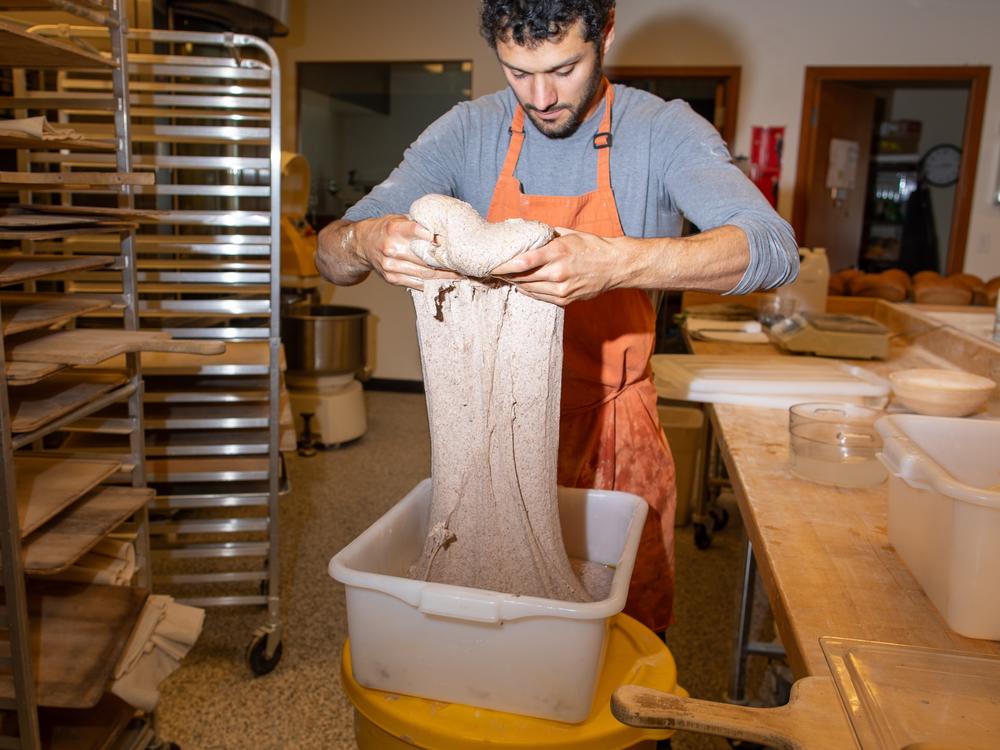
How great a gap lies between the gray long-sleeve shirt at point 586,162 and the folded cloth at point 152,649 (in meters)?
1.02

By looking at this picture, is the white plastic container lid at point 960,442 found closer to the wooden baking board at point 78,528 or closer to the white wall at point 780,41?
the wooden baking board at point 78,528

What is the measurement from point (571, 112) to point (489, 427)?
0.62 meters

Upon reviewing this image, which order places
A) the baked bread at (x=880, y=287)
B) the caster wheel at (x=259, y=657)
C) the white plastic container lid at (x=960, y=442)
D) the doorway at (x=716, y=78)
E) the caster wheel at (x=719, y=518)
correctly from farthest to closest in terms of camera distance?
1. the doorway at (x=716, y=78)
2. the baked bread at (x=880, y=287)
3. the caster wheel at (x=719, y=518)
4. the caster wheel at (x=259, y=657)
5. the white plastic container lid at (x=960, y=442)

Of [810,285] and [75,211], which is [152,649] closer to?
[75,211]

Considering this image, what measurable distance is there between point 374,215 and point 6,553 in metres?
0.84

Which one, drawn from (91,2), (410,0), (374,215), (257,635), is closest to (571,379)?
(374,215)

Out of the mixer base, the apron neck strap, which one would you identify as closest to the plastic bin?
the mixer base

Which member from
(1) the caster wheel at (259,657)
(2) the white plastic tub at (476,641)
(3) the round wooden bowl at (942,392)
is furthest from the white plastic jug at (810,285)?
(2) the white plastic tub at (476,641)

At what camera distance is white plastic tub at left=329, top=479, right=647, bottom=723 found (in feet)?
3.22

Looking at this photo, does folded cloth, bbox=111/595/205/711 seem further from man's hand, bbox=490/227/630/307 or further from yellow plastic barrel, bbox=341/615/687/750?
man's hand, bbox=490/227/630/307

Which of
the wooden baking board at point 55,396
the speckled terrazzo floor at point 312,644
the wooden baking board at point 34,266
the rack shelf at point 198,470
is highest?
the wooden baking board at point 34,266

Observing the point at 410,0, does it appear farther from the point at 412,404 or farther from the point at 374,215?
the point at 374,215

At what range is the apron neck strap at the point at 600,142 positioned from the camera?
1.50 meters

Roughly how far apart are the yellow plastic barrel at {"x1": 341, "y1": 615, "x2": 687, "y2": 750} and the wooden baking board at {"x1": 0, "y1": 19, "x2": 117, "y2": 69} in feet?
3.64
